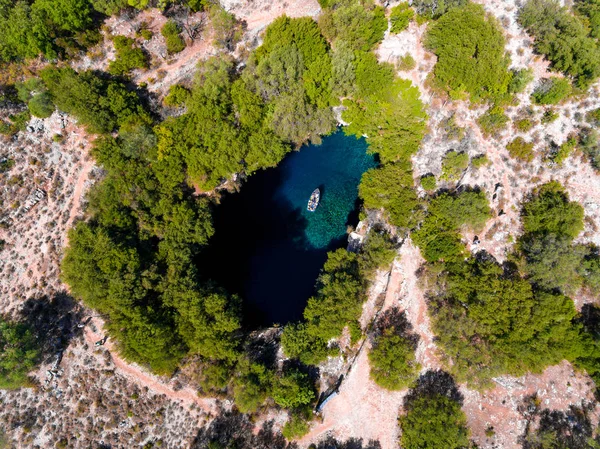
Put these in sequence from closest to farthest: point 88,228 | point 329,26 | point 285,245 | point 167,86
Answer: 1. point 88,228
2. point 329,26
3. point 167,86
4. point 285,245

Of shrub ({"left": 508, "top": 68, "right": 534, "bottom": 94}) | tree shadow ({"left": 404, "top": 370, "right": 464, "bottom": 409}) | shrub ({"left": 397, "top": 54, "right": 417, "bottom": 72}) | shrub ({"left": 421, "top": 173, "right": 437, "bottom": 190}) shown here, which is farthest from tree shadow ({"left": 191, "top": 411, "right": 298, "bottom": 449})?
shrub ({"left": 508, "top": 68, "right": 534, "bottom": 94})

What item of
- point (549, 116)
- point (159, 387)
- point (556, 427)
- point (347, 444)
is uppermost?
point (549, 116)

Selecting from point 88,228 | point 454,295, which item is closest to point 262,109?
point 88,228

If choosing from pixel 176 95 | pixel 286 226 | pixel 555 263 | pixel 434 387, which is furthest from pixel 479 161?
pixel 176 95

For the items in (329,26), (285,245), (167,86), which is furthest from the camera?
(285,245)

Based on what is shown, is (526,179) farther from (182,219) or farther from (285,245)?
(182,219)

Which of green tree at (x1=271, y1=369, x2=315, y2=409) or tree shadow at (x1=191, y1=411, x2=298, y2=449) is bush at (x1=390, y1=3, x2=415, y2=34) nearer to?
green tree at (x1=271, y1=369, x2=315, y2=409)

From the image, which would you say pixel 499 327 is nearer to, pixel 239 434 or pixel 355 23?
pixel 239 434

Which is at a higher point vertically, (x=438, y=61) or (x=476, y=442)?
(x=438, y=61)
